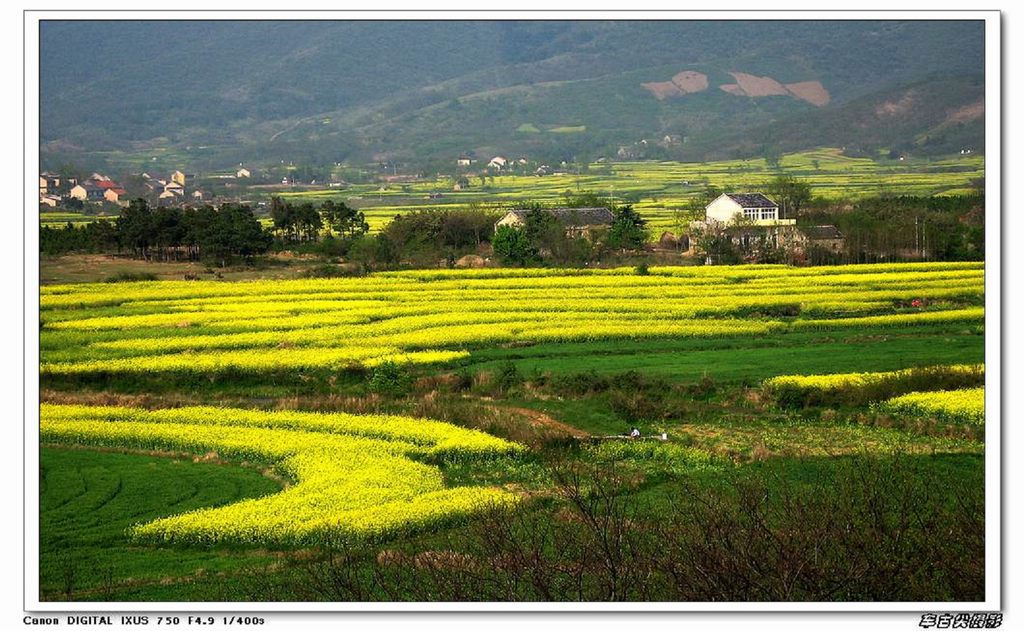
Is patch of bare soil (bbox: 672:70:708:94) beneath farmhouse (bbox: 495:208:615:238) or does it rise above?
above

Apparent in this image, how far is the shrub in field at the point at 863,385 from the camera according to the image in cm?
1278

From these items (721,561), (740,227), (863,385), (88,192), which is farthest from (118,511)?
(740,227)

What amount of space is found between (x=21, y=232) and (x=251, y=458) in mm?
3831

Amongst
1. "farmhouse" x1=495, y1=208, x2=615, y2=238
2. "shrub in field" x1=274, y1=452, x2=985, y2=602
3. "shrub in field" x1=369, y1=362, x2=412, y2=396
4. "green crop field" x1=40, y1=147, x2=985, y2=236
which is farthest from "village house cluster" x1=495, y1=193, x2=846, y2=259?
"shrub in field" x1=274, y1=452, x2=985, y2=602

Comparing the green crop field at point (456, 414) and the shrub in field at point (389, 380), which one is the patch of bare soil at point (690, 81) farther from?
the shrub in field at point (389, 380)

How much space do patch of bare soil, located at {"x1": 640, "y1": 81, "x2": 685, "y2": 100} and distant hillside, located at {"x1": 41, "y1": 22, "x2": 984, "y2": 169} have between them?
46 millimetres

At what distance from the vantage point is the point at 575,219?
69.8 ft

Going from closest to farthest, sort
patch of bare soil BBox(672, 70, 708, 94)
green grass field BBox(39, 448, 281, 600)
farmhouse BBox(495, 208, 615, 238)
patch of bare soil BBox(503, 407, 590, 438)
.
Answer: green grass field BBox(39, 448, 281, 600), patch of bare soil BBox(503, 407, 590, 438), patch of bare soil BBox(672, 70, 708, 94), farmhouse BBox(495, 208, 615, 238)

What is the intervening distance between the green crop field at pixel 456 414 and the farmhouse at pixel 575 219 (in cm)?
168

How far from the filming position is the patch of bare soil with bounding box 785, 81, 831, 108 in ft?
54.7

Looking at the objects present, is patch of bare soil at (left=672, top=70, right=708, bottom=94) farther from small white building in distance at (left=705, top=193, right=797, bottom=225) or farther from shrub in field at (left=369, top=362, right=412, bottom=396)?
shrub in field at (left=369, top=362, right=412, bottom=396)

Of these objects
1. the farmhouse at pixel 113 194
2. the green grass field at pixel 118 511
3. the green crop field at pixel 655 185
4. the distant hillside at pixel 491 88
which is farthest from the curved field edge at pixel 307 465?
the green crop field at pixel 655 185
